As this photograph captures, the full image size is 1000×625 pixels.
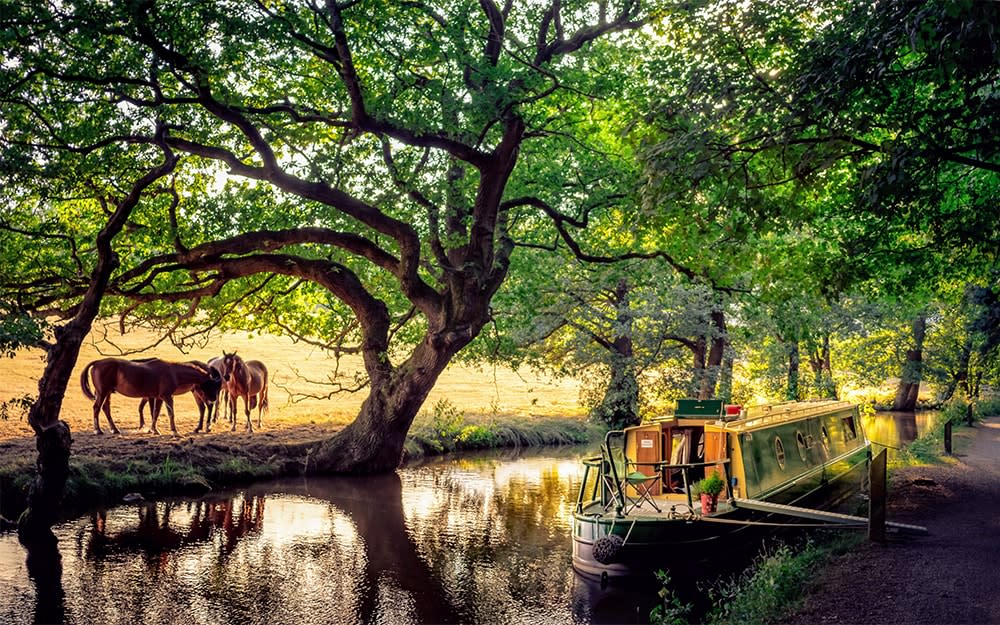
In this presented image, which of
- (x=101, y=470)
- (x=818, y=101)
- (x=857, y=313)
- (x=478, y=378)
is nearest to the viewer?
(x=818, y=101)

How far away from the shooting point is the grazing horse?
985 inches

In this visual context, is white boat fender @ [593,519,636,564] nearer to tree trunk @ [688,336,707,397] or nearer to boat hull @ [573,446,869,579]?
boat hull @ [573,446,869,579]

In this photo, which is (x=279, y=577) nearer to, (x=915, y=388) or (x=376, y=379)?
(x=376, y=379)

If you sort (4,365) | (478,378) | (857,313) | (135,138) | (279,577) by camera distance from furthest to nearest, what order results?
1. (478,378)
2. (857,313)
3. (4,365)
4. (135,138)
5. (279,577)

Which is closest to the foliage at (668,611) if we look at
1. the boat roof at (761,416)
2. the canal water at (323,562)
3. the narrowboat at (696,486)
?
the canal water at (323,562)

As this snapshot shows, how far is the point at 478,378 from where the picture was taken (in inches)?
1769

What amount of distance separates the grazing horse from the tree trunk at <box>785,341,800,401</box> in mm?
19230

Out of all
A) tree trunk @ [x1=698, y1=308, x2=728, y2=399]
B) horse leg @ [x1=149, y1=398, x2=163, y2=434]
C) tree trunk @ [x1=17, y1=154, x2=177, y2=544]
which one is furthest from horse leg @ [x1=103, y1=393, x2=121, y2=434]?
tree trunk @ [x1=698, y1=308, x2=728, y2=399]

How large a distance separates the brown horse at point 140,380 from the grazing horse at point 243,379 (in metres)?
1.09

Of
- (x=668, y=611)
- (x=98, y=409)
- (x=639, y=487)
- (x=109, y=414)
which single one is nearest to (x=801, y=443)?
(x=639, y=487)

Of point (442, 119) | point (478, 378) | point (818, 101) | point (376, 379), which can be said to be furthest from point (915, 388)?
point (818, 101)

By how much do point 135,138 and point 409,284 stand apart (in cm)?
664

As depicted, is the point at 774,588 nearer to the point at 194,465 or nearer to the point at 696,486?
the point at 696,486

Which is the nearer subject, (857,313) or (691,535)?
(691,535)
